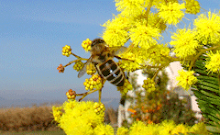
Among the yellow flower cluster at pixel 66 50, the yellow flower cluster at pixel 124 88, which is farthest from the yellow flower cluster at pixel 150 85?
the yellow flower cluster at pixel 66 50

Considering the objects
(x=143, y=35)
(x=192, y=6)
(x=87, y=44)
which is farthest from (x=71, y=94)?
(x=192, y=6)

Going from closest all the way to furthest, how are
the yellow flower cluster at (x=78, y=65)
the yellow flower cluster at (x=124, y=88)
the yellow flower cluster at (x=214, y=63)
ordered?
the yellow flower cluster at (x=214, y=63) < the yellow flower cluster at (x=124, y=88) < the yellow flower cluster at (x=78, y=65)

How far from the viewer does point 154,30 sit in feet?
2.62

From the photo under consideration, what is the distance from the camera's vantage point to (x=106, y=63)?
104 cm

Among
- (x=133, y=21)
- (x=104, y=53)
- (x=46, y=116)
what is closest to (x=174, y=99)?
(x=46, y=116)

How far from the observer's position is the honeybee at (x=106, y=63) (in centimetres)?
91

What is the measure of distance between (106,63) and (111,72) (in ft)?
0.28

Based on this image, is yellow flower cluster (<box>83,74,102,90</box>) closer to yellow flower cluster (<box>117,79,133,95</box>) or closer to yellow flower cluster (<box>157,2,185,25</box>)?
yellow flower cluster (<box>117,79,133,95</box>)

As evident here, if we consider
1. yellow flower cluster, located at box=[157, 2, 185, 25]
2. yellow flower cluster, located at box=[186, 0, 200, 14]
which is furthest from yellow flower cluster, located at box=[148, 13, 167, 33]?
yellow flower cluster, located at box=[186, 0, 200, 14]

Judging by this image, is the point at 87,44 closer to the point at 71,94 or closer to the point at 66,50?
→ the point at 66,50

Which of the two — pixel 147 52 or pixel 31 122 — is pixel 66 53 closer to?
pixel 147 52

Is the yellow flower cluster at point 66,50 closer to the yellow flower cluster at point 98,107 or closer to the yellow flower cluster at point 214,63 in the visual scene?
the yellow flower cluster at point 98,107

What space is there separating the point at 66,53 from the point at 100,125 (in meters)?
0.30

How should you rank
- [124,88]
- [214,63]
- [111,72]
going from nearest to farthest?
[214,63] < [124,88] < [111,72]
